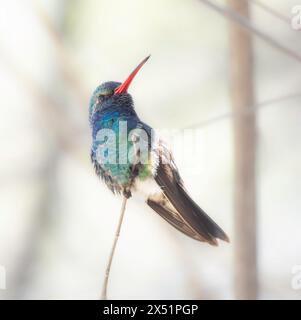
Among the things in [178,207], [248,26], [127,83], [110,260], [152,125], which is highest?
[248,26]

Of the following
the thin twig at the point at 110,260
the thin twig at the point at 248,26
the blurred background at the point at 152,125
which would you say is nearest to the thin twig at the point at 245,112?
the blurred background at the point at 152,125

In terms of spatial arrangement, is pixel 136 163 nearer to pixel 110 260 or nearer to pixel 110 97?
pixel 110 97

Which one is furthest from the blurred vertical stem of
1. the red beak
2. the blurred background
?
the red beak

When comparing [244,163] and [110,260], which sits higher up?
[244,163]

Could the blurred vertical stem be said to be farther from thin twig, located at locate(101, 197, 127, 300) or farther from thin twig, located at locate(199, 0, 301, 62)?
thin twig, located at locate(101, 197, 127, 300)

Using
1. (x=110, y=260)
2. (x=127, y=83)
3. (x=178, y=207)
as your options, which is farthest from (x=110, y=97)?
(x=110, y=260)

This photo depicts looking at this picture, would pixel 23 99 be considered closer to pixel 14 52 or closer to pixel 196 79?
pixel 14 52

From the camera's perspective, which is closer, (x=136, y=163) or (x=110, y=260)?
(x=136, y=163)
